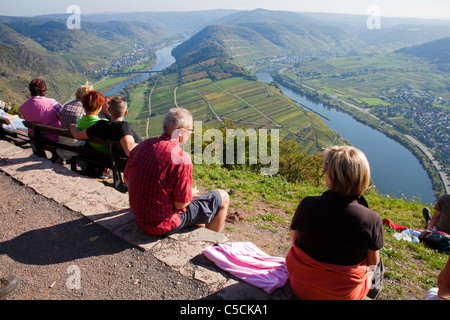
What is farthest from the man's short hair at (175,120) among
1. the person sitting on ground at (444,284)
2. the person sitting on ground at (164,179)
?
the person sitting on ground at (444,284)

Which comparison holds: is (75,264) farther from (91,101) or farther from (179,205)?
(91,101)

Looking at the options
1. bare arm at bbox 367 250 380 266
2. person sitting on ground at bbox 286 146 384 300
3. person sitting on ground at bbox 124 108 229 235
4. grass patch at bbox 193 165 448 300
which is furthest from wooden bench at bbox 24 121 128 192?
bare arm at bbox 367 250 380 266

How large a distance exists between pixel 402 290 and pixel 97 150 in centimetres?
560

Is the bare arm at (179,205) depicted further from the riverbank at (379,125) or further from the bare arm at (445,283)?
the riverbank at (379,125)

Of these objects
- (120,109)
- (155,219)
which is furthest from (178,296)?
(120,109)

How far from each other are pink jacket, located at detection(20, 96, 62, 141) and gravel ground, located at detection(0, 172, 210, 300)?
2498mm

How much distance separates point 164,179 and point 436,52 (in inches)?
8691

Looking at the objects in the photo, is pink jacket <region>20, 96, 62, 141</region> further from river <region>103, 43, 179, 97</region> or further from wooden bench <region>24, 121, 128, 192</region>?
river <region>103, 43, 179, 97</region>

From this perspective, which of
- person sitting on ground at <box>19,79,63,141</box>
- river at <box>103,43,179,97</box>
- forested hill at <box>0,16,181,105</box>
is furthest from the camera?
river at <box>103,43,179,97</box>

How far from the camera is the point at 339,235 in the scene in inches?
91.4

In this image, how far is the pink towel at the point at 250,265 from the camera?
280 centimetres

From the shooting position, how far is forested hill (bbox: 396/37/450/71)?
156500 mm

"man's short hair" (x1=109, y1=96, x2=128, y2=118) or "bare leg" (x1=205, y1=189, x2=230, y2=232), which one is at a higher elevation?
"man's short hair" (x1=109, y1=96, x2=128, y2=118)

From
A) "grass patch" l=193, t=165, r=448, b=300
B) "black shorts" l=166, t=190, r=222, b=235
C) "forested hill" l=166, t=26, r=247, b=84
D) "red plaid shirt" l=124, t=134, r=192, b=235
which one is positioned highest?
"forested hill" l=166, t=26, r=247, b=84
